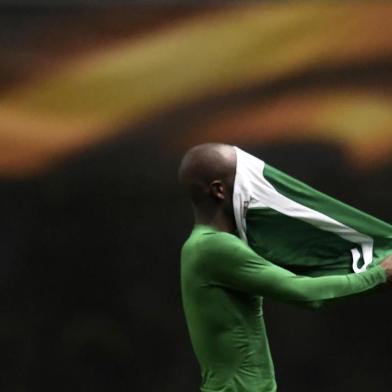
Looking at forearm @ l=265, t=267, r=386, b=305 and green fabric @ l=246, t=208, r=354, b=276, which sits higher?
green fabric @ l=246, t=208, r=354, b=276

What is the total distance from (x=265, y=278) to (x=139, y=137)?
6.10ft

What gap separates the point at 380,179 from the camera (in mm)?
4523

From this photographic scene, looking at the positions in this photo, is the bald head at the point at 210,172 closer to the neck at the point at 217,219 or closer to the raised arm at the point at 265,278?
the neck at the point at 217,219

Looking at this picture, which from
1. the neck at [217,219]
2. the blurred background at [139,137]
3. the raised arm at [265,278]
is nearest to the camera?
the raised arm at [265,278]

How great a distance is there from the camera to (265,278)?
278 centimetres

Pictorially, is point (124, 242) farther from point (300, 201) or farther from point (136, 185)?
point (300, 201)

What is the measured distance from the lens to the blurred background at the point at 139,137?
4453 mm

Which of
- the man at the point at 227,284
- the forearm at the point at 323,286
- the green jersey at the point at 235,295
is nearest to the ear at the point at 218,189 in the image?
the man at the point at 227,284

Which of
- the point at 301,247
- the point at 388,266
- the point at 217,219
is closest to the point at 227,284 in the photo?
the point at 217,219

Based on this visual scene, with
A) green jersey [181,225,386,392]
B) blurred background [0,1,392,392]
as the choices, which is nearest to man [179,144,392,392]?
green jersey [181,225,386,392]

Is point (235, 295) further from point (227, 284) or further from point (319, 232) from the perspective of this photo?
point (319, 232)

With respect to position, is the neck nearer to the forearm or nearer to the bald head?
the bald head

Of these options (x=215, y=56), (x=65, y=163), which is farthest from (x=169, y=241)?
(x=215, y=56)

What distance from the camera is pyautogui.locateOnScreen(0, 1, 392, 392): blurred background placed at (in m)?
4.45
